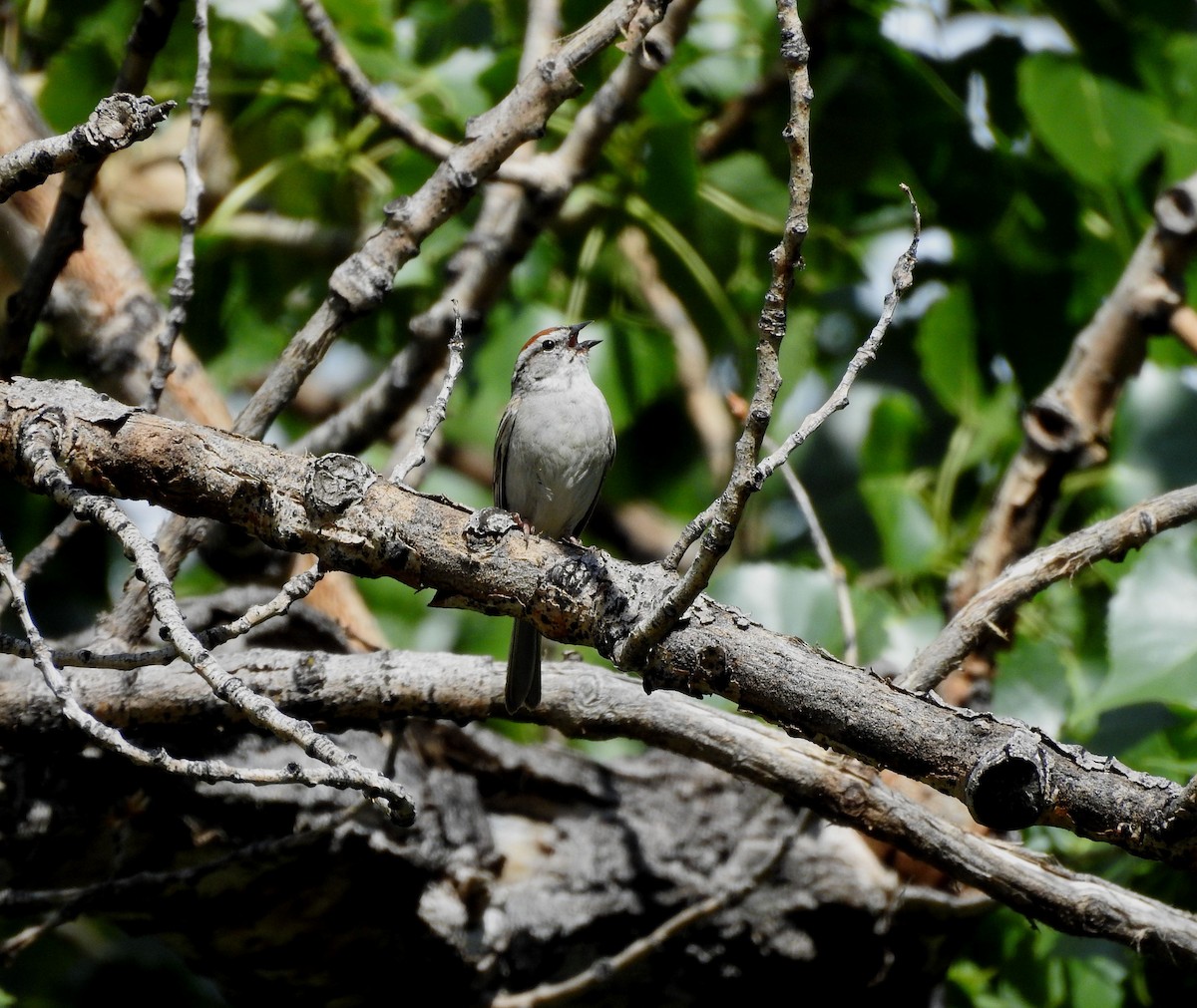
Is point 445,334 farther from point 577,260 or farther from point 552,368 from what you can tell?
point 577,260

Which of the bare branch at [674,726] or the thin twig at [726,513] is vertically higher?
the thin twig at [726,513]

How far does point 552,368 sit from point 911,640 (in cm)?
168

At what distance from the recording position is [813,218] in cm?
536

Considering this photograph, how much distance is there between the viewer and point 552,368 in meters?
4.79

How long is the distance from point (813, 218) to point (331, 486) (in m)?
3.56

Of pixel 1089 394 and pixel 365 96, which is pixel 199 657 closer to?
pixel 365 96

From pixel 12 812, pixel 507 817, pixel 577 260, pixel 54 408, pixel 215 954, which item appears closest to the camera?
pixel 54 408

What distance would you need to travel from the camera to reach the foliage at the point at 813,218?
4535 mm

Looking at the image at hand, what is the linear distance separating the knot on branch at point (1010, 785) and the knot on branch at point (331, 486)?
4.08 feet

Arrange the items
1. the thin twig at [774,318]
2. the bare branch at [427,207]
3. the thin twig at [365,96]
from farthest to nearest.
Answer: the thin twig at [365,96] < the bare branch at [427,207] < the thin twig at [774,318]

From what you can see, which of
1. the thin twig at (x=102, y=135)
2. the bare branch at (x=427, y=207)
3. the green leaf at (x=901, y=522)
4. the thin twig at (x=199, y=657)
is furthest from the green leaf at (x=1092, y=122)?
the thin twig at (x=199, y=657)

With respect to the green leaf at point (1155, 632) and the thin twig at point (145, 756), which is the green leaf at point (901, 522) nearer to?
the green leaf at point (1155, 632)

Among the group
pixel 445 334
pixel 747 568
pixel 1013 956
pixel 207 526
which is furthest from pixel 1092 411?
pixel 207 526

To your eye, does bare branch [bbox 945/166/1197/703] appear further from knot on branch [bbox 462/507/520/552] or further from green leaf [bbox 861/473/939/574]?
knot on branch [bbox 462/507/520/552]
